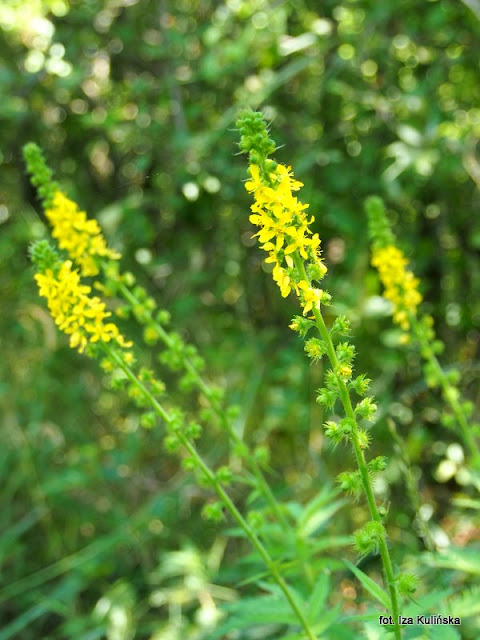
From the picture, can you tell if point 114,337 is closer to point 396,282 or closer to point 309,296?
point 309,296

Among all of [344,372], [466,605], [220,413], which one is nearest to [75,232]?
[220,413]

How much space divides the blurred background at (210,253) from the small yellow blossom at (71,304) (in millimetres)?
1789

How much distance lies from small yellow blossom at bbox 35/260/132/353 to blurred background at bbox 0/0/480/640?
1.79 m

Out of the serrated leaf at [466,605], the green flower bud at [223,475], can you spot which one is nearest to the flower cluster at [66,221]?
the green flower bud at [223,475]

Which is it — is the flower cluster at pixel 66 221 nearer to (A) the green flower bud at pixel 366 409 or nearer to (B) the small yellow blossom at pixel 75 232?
(B) the small yellow blossom at pixel 75 232

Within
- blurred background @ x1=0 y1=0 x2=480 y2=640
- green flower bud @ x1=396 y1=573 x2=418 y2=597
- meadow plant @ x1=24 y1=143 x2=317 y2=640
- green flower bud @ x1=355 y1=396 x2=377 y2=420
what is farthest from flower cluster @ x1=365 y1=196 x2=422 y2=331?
blurred background @ x1=0 y1=0 x2=480 y2=640

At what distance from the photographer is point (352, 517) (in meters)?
3.60

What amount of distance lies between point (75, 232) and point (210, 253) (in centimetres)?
206

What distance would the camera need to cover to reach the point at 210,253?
14.3 ft

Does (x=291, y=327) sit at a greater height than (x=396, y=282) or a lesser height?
greater

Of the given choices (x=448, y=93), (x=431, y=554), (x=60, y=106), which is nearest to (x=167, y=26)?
(x=60, y=106)

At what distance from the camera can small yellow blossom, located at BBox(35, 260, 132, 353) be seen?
74.0 inches

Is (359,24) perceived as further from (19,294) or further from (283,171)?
(283,171)

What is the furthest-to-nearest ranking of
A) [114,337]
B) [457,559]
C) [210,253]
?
[210,253]
[457,559]
[114,337]
